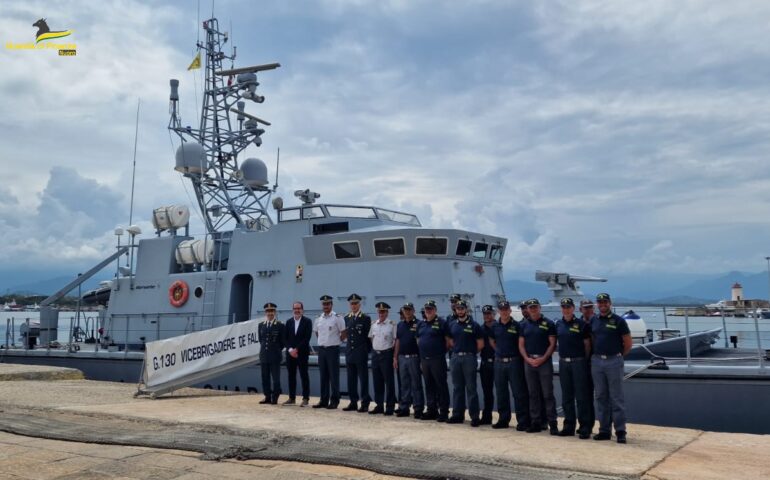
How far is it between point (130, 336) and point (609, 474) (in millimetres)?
12620

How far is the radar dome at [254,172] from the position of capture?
16.2 metres

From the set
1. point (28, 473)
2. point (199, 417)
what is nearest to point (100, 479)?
point (28, 473)

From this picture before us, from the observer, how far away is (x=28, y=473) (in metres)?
4.74

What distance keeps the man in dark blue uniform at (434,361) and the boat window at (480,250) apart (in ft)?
16.0

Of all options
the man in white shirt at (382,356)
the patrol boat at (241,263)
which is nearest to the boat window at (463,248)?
the patrol boat at (241,263)

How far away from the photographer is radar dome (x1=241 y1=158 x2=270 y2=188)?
16.2 meters

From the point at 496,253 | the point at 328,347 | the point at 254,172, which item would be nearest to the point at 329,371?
the point at 328,347

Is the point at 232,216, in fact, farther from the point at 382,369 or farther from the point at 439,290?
the point at 382,369

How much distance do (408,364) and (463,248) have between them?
453 centimetres

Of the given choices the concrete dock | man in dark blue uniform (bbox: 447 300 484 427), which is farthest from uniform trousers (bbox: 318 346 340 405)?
man in dark blue uniform (bbox: 447 300 484 427)

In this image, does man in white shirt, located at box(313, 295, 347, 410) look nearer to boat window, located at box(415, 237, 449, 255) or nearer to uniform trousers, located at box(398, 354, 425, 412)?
uniform trousers, located at box(398, 354, 425, 412)

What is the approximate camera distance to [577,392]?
20.5ft

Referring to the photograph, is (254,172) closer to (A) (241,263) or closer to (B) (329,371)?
(A) (241,263)

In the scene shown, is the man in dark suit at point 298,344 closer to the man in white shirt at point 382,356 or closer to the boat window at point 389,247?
the man in white shirt at point 382,356
